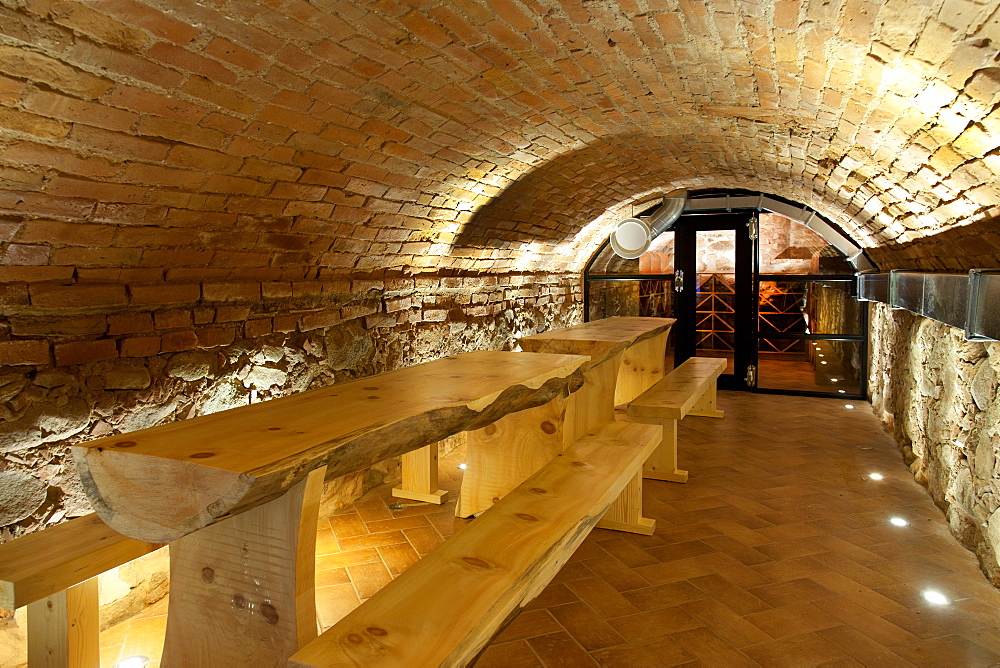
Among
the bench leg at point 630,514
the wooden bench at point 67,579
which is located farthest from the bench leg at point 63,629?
the bench leg at point 630,514

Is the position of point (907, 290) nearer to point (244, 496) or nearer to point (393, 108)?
point (393, 108)

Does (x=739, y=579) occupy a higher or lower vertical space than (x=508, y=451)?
lower

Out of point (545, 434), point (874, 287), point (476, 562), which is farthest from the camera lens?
point (874, 287)

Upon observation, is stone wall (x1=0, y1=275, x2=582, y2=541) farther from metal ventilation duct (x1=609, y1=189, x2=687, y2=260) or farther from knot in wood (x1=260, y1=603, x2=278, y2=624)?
metal ventilation duct (x1=609, y1=189, x2=687, y2=260)

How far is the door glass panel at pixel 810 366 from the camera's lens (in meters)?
8.06

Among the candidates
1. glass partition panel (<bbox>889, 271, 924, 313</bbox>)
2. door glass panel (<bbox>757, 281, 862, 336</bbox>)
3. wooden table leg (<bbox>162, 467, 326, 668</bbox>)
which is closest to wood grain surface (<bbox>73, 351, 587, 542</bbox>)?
wooden table leg (<bbox>162, 467, 326, 668</bbox>)

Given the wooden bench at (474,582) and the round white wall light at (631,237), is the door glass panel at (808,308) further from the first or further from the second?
the wooden bench at (474,582)

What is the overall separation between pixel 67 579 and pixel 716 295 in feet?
27.2

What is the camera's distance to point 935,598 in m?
2.98

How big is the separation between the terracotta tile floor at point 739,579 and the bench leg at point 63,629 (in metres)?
0.57

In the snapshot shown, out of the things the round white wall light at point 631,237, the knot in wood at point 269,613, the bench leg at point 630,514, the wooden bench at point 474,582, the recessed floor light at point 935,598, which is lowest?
the recessed floor light at point 935,598

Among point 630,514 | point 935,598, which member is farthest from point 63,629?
point 935,598

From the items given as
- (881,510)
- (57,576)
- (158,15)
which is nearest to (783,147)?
(881,510)

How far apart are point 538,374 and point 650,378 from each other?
3.71m
